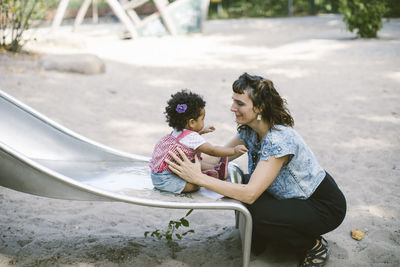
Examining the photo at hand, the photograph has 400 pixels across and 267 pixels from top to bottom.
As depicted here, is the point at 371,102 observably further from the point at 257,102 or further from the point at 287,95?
the point at 257,102

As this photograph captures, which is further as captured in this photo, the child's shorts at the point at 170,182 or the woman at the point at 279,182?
the child's shorts at the point at 170,182

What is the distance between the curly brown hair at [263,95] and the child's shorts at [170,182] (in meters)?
0.59

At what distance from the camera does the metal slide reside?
84.1 inches

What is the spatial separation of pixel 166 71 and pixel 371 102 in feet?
13.2

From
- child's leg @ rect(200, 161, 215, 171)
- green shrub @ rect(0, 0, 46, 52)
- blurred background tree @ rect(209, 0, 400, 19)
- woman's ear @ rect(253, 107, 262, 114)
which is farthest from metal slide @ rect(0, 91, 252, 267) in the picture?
blurred background tree @ rect(209, 0, 400, 19)

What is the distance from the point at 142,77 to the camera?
25.8 ft

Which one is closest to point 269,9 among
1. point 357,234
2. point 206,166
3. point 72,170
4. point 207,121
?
point 207,121

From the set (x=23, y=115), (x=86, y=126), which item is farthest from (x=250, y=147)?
(x=86, y=126)

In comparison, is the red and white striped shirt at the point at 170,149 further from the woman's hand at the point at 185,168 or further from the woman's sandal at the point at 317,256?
the woman's sandal at the point at 317,256

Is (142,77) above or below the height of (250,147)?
below

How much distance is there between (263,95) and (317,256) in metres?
1.01

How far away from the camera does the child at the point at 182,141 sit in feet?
7.49

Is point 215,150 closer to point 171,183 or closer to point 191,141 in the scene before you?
point 191,141

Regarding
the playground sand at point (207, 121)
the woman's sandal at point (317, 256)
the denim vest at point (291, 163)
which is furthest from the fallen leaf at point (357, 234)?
the denim vest at point (291, 163)
